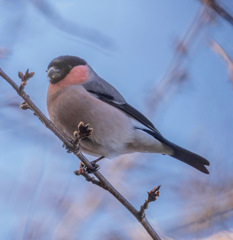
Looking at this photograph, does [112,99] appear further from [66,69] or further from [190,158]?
[190,158]

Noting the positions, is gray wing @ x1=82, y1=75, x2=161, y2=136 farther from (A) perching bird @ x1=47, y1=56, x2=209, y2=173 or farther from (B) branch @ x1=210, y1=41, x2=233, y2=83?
(B) branch @ x1=210, y1=41, x2=233, y2=83

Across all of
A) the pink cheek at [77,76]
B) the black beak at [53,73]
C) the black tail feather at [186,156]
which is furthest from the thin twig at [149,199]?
the black beak at [53,73]

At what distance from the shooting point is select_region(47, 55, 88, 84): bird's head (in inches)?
123

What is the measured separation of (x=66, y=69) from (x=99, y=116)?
21.9 inches

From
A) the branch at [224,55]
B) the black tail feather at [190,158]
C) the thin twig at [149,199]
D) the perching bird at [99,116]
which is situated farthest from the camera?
the black tail feather at [190,158]

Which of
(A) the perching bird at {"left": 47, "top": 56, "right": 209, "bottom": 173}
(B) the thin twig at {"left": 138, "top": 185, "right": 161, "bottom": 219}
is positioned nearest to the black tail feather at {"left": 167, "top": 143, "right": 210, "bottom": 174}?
(A) the perching bird at {"left": 47, "top": 56, "right": 209, "bottom": 173}

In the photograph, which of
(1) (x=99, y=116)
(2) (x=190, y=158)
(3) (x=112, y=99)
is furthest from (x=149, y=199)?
(3) (x=112, y=99)

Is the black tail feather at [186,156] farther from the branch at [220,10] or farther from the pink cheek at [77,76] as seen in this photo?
the branch at [220,10]

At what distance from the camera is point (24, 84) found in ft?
6.66

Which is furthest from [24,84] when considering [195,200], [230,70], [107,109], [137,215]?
[195,200]

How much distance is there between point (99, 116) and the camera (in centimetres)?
292

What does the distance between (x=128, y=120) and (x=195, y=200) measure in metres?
0.81

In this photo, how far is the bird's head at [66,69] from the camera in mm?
3114

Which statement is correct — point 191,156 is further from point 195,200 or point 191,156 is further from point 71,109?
point 71,109
